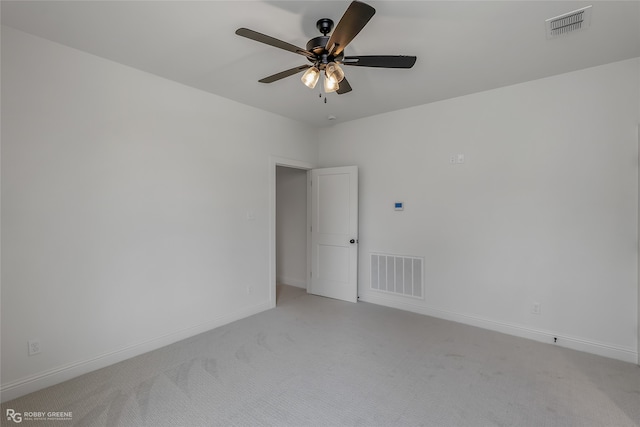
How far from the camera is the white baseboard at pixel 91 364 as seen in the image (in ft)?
7.23

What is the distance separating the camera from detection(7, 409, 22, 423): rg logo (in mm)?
1952

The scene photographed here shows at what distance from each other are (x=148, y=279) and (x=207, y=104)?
2.00 metres

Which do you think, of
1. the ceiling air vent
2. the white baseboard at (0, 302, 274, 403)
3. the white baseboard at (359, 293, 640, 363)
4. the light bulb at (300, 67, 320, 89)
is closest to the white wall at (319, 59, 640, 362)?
the white baseboard at (359, 293, 640, 363)

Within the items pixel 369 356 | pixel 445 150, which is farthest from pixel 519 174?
pixel 369 356

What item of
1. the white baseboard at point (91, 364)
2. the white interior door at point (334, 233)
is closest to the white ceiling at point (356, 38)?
the white interior door at point (334, 233)

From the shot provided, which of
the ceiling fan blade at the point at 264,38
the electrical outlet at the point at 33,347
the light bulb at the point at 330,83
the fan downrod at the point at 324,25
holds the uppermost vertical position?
the fan downrod at the point at 324,25

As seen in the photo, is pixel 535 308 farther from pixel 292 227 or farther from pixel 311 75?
pixel 292 227

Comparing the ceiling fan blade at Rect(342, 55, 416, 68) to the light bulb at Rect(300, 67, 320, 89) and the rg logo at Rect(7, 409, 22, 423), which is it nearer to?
the light bulb at Rect(300, 67, 320, 89)

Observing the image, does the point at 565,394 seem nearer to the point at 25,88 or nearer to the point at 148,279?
the point at 148,279

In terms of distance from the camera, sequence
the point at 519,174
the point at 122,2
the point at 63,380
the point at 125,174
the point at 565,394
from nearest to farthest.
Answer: the point at 122,2 → the point at 565,394 → the point at 63,380 → the point at 125,174 → the point at 519,174

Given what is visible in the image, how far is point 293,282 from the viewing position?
5.42 metres

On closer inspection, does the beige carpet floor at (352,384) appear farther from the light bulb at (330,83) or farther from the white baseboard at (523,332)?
the light bulb at (330,83)

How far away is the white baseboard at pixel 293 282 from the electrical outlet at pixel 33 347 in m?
3.50

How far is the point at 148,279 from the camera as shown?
115 inches
